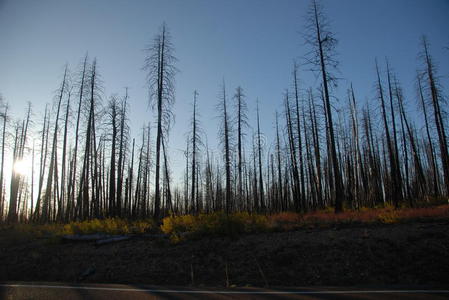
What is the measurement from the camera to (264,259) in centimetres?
848

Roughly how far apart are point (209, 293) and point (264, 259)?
3.09 meters

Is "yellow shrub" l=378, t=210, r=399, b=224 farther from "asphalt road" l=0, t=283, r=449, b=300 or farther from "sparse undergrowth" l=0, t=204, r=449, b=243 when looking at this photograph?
"asphalt road" l=0, t=283, r=449, b=300

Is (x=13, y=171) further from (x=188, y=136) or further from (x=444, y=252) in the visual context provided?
(x=444, y=252)

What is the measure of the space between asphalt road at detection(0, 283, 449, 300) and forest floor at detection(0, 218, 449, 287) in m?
1.05

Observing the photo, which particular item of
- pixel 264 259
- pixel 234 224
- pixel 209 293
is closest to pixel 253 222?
pixel 234 224

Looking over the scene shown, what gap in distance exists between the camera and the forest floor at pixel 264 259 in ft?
23.4

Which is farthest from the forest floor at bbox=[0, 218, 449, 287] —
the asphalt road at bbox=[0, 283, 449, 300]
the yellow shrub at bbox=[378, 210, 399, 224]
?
the asphalt road at bbox=[0, 283, 449, 300]

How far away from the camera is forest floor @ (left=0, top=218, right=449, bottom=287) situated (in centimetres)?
714

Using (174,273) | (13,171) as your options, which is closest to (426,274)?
(174,273)

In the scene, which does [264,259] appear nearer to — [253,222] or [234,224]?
[234,224]

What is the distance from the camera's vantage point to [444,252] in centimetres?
740

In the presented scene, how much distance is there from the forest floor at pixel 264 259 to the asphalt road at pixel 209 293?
1046 mm

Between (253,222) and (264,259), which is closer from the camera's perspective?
(264,259)

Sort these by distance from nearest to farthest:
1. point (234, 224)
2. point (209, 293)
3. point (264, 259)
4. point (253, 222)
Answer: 1. point (209, 293)
2. point (264, 259)
3. point (234, 224)
4. point (253, 222)
